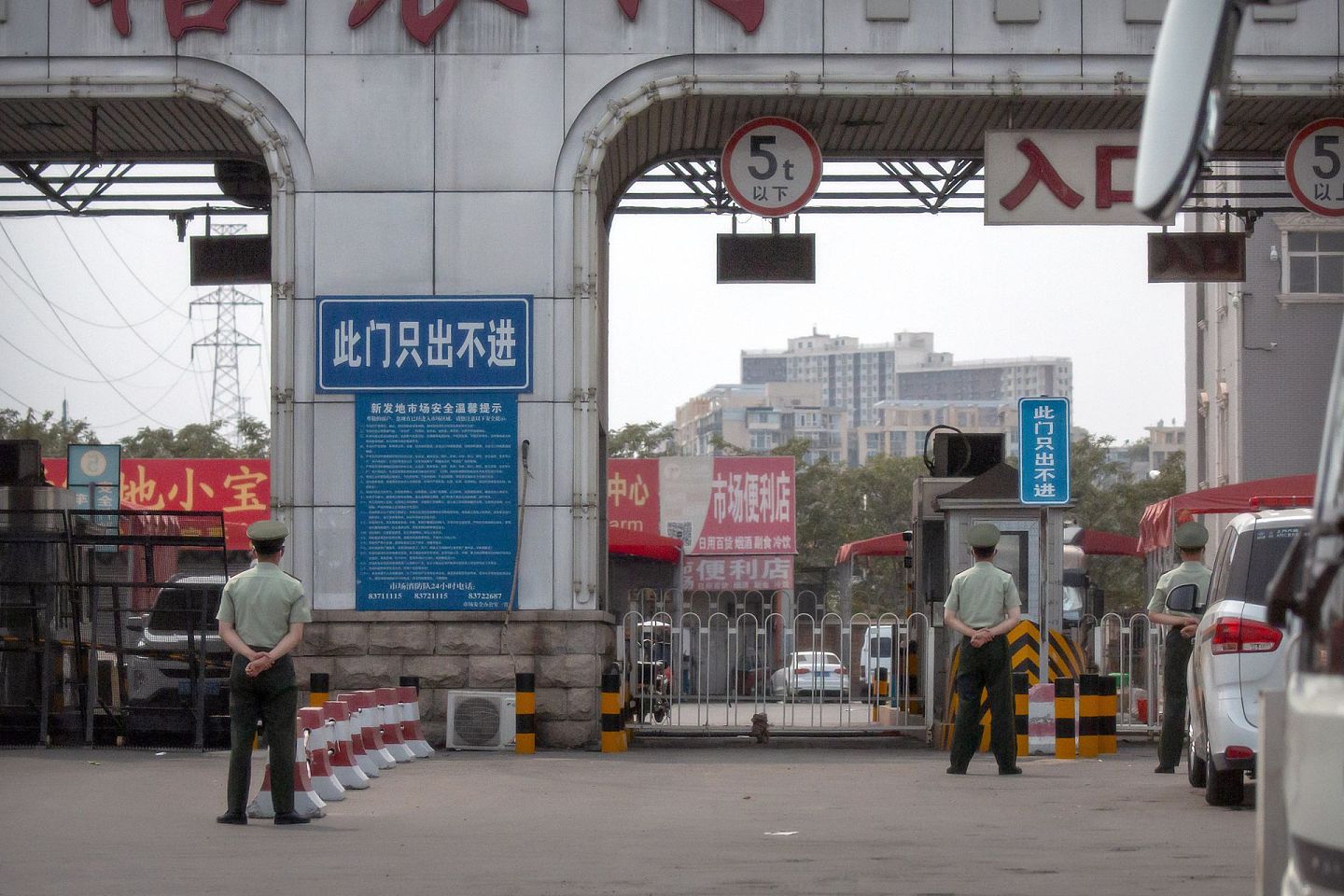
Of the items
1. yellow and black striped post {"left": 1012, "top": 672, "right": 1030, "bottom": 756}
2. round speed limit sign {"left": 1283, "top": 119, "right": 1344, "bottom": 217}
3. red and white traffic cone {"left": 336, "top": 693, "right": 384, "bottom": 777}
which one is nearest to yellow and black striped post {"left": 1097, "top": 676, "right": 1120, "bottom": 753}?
yellow and black striped post {"left": 1012, "top": 672, "right": 1030, "bottom": 756}

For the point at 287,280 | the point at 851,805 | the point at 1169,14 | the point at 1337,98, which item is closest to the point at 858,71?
the point at 1337,98

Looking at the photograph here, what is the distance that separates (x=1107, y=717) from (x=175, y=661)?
27.4 feet

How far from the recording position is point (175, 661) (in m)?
18.0

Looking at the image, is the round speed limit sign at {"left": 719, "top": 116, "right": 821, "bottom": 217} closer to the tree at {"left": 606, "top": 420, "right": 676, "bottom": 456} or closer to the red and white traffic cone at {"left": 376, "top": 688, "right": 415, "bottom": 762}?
the red and white traffic cone at {"left": 376, "top": 688, "right": 415, "bottom": 762}

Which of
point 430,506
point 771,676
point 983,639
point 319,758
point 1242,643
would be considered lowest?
point 771,676

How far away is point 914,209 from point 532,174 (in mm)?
7130

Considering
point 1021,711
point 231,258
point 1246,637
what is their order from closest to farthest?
point 1246,637, point 1021,711, point 231,258

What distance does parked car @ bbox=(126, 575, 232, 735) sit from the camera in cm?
1759

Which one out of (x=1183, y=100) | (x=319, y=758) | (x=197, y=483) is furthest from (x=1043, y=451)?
(x=197, y=483)

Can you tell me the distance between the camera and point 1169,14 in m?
3.99

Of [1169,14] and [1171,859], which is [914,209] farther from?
[1169,14]

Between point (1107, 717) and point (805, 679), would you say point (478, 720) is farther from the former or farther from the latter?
point (805, 679)

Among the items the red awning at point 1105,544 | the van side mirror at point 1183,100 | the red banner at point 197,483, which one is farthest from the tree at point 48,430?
the van side mirror at point 1183,100

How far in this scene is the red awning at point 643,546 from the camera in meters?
30.5
